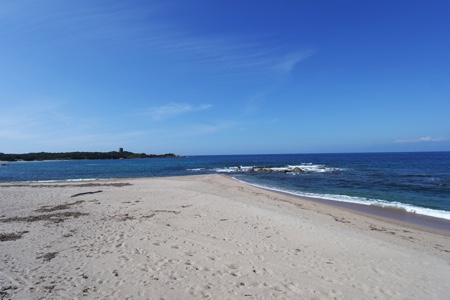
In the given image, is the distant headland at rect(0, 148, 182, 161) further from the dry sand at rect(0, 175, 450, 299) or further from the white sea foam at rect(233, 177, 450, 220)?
the white sea foam at rect(233, 177, 450, 220)

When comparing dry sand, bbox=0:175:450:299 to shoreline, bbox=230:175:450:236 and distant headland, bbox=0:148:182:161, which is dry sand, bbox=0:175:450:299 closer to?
shoreline, bbox=230:175:450:236

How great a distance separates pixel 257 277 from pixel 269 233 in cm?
322

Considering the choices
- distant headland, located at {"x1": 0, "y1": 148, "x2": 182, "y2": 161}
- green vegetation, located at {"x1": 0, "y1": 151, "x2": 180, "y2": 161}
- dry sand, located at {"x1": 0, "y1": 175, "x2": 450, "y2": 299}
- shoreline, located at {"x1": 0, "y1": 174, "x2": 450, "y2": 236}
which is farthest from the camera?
distant headland, located at {"x1": 0, "y1": 148, "x2": 182, "y2": 161}

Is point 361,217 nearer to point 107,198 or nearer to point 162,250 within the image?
point 162,250

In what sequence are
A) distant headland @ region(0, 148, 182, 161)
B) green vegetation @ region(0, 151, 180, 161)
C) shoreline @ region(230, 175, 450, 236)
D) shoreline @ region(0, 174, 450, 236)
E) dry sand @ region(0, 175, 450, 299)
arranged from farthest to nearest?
distant headland @ region(0, 148, 182, 161), green vegetation @ region(0, 151, 180, 161), shoreline @ region(230, 175, 450, 236), shoreline @ region(0, 174, 450, 236), dry sand @ region(0, 175, 450, 299)

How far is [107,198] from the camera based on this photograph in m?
15.5

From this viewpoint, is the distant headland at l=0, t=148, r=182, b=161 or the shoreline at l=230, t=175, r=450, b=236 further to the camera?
the distant headland at l=0, t=148, r=182, b=161

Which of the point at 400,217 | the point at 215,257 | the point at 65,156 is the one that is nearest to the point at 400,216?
the point at 400,217

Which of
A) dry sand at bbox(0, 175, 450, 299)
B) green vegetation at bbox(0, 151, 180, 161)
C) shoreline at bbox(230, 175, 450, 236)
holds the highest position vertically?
green vegetation at bbox(0, 151, 180, 161)

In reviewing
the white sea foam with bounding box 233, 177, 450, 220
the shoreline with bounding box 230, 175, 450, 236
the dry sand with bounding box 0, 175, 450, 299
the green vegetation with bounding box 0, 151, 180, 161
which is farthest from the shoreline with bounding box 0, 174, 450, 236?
the green vegetation with bounding box 0, 151, 180, 161

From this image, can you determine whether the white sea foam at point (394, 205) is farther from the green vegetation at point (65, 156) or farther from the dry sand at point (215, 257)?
the green vegetation at point (65, 156)

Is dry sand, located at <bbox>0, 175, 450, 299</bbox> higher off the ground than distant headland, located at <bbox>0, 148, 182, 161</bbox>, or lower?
lower

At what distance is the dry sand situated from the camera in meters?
4.80

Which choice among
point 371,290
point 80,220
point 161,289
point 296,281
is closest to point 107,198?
point 80,220
